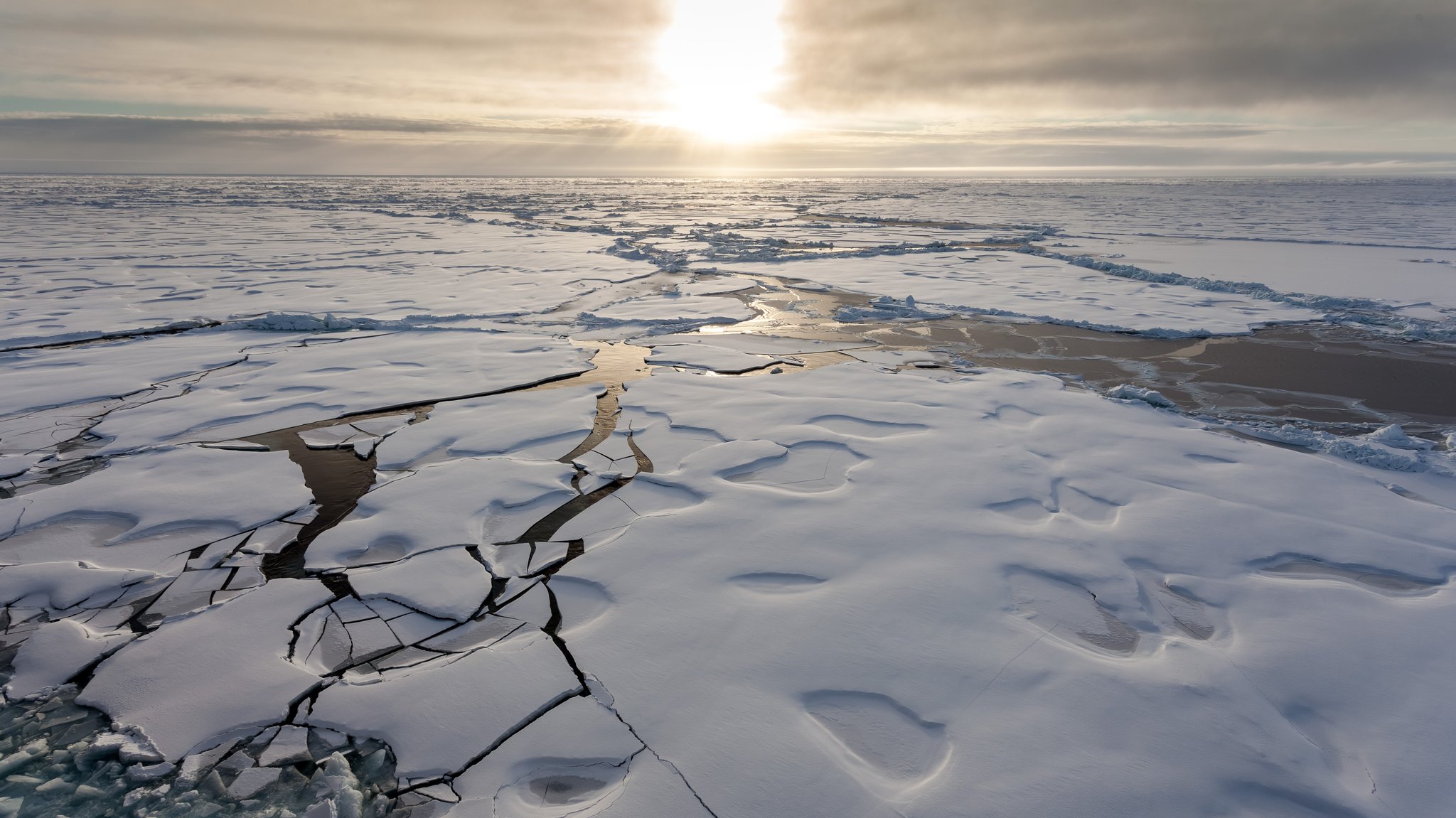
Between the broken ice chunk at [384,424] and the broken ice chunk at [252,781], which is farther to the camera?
the broken ice chunk at [384,424]

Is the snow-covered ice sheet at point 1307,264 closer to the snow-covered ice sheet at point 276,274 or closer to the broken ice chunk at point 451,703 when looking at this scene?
the snow-covered ice sheet at point 276,274

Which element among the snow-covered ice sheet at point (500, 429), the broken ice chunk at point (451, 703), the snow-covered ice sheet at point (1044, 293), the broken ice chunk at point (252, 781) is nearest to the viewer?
the broken ice chunk at point (252, 781)

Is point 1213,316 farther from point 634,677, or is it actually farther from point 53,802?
point 53,802

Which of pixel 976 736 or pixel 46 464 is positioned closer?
pixel 976 736

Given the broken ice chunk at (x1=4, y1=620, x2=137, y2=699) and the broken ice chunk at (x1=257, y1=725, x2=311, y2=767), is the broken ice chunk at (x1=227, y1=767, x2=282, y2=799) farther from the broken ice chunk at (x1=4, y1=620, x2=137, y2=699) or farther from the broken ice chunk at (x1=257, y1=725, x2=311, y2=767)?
the broken ice chunk at (x1=4, y1=620, x2=137, y2=699)

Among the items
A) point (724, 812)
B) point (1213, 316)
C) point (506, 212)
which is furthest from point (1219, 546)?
point (506, 212)

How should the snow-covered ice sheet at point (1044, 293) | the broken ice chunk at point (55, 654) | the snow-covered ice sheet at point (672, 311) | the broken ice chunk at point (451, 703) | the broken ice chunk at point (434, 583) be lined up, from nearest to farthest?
the broken ice chunk at point (451, 703), the broken ice chunk at point (55, 654), the broken ice chunk at point (434, 583), the snow-covered ice sheet at point (1044, 293), the snow-covered ice sheet at point (672, 311)

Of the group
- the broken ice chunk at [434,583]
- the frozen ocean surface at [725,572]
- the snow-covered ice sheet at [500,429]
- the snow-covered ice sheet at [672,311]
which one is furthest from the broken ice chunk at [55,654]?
the snow-covered ice sheet at [672,311]

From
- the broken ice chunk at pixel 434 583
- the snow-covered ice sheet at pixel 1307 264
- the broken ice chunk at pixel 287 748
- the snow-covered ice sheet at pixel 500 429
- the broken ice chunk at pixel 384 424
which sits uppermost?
the snow-covered ice sheet at pixel 1307 264

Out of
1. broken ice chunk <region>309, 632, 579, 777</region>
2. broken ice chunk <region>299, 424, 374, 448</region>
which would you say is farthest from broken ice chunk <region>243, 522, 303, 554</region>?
broken ice chunk <region>309, 632, 579, 777</region>
